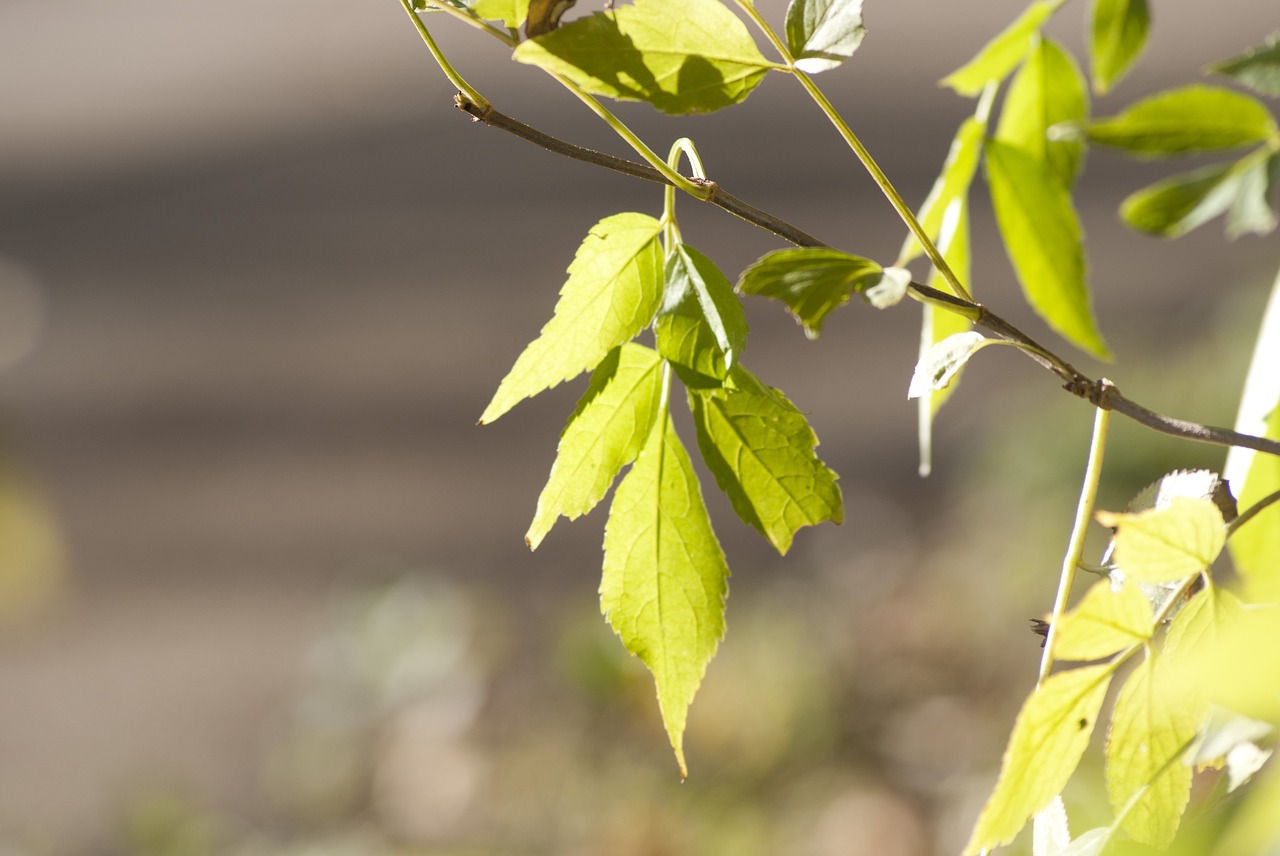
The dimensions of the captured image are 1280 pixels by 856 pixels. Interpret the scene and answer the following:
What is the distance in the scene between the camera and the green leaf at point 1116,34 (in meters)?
0.37

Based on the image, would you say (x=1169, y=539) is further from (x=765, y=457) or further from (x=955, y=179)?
(x=955, y=179)

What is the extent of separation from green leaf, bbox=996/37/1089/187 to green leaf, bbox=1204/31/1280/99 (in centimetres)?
14

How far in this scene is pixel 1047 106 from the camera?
442 mm

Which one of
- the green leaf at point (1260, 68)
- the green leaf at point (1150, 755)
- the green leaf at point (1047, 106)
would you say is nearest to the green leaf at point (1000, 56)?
the green leaf at point (1047, 106)

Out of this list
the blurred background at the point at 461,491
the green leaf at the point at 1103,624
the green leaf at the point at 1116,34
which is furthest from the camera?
the blurred background at the point at 461,491

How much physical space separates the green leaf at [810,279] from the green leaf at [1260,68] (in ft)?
0.36

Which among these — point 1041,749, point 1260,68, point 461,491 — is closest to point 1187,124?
point 1260,68

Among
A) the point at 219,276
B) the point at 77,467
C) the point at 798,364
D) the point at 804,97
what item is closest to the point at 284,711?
the point at 77,467

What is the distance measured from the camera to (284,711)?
2.62 m

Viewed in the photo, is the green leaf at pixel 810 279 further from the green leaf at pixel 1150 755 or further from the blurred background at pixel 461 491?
the blurred background at pixel 461 491

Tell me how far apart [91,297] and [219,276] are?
17.5 inches

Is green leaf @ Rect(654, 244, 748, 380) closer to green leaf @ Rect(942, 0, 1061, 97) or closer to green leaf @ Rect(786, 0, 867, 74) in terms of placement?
green leaf @ Rect(786, 0, 867, 74)

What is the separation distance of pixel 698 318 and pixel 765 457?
4 centimetres

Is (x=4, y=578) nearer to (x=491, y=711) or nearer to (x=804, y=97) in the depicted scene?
(x=491, y=711)
